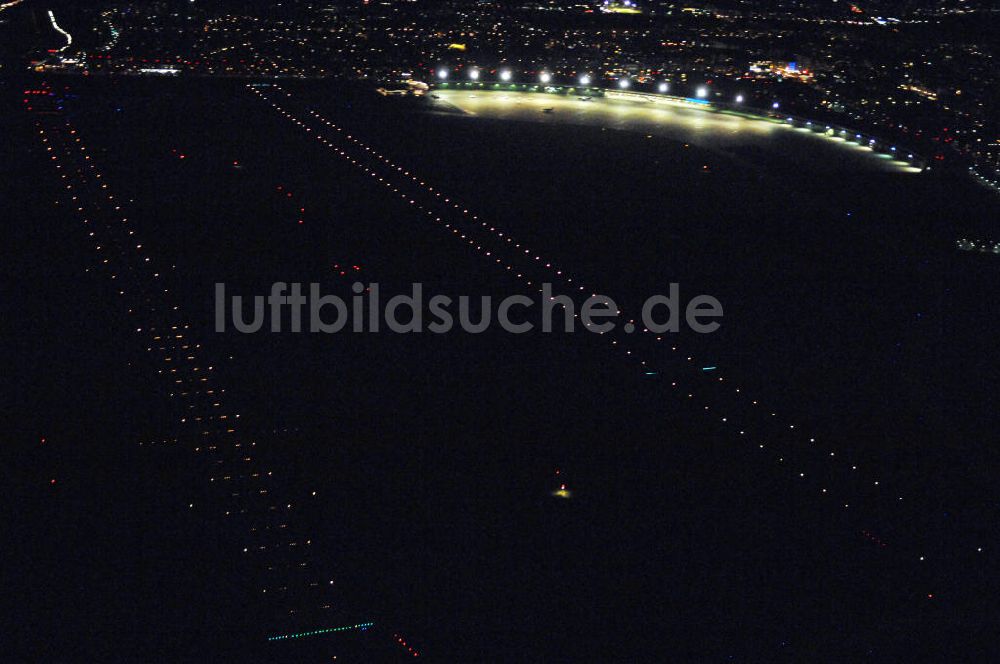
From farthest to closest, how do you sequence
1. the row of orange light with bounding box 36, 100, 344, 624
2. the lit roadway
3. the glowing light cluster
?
the lit roadway, the row of orange light with bounding box 36, 100, 344, 624, the glowing light cluster

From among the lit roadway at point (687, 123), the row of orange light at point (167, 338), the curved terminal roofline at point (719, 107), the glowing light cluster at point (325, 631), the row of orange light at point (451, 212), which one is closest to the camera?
the glowing light cluster at point (325, 631)

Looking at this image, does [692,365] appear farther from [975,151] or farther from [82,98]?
[82,98]

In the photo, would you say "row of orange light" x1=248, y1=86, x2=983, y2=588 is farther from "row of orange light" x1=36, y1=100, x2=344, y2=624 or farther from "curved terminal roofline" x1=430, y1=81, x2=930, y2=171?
"curved terminal roofline" x1=430, y1=81, x2=930, y2=171

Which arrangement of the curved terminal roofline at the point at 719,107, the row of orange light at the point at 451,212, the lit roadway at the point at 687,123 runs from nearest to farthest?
the row of orange light at the point at 451,212 → the lit roadway at the point at 687,123 → the curved terminal roofline at the point at 719,107

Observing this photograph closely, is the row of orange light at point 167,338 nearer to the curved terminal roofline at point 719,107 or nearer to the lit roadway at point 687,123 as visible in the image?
the lit roadway at point 687,123

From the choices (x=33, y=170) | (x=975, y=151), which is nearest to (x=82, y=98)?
(x=33, y=170)

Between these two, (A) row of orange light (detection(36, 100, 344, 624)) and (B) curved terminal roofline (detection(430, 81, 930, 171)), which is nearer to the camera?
(A) row of orange light (detection(36, 100, 344, 624))

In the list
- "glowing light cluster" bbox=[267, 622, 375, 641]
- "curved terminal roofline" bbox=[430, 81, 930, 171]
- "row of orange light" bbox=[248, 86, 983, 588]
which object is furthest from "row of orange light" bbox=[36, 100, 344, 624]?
"curved terminal roofline" bbox=[430, 81, 930, 171]

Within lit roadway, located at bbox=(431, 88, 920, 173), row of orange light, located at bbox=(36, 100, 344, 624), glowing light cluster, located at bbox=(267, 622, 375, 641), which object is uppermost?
lit roadway, located at bbox=(431, 88, 920, 173)

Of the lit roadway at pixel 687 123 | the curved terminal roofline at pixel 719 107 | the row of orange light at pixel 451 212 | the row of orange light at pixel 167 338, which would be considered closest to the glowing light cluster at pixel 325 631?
the row of orange light at pixel 167 338

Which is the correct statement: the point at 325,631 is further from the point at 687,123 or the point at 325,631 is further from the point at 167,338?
the point at 687,123
